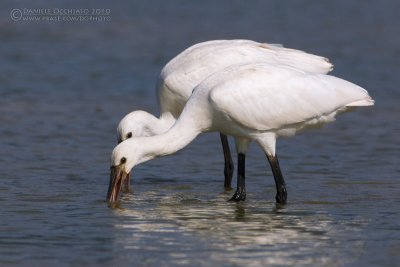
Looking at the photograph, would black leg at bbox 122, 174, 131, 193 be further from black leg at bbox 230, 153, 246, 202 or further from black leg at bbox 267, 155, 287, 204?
black leg at bbox 267, 155, 287, 204

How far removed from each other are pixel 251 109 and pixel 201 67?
2133mm

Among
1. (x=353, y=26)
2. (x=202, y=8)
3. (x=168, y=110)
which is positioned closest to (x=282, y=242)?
(x=168, y=110)

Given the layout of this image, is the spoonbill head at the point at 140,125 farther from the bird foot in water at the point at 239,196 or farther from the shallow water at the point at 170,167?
the bird foot in water at the point at 239,196

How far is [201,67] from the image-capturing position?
15.2 metres

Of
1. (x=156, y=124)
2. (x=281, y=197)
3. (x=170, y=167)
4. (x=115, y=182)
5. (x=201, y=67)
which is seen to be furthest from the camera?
(x=170, y=167)

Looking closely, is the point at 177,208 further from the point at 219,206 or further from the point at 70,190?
the point at 70,190

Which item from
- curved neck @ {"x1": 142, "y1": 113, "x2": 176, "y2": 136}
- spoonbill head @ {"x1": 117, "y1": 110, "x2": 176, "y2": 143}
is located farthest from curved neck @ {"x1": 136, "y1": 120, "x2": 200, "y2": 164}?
curved neck @ {"x1": 142, "y1": 113, "x2": 176, "y2": 136}

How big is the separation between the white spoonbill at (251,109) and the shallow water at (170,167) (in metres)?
0.62

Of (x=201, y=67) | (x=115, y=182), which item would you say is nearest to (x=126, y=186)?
(x=115, y=182)

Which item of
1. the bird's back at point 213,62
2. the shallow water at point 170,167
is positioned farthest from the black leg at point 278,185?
the bird's back at point 213,62

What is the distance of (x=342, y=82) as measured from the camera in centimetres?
1366

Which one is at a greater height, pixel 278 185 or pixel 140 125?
pixel 140 125

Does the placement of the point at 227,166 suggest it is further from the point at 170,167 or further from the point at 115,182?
the point at 115,182

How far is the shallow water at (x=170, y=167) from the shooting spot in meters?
11.2
